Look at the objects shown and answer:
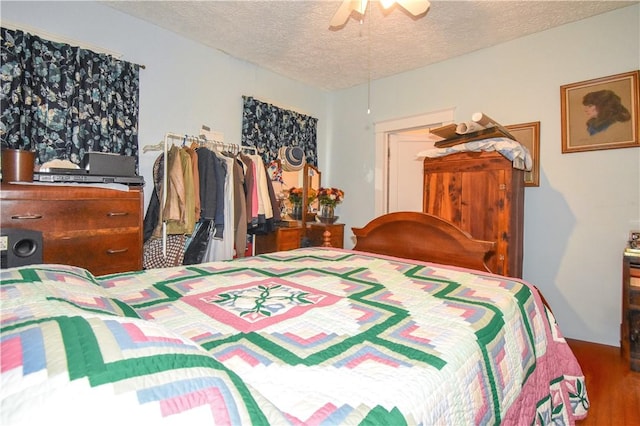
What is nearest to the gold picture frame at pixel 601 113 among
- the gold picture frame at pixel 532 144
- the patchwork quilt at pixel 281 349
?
the gold picture frame at pixel 532 144

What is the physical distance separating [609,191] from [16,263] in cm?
382

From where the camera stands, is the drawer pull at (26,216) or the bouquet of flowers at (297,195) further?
the bouquet of flowers at (297,195)

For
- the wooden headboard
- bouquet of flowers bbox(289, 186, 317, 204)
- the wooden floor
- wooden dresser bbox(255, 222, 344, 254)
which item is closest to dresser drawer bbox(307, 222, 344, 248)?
wooden dresser bbox(255, 222, 344, 254)

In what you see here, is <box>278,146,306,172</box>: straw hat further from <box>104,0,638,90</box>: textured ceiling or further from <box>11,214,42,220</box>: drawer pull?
<box>11,214,42,220</box>: drawer pull

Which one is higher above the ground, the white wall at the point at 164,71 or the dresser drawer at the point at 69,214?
the white wall at the point at 164,71

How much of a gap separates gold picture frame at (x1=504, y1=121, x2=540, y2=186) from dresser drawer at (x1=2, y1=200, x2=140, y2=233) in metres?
3.11

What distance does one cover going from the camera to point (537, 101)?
2.75 m

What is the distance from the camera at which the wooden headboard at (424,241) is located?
5.55 feet

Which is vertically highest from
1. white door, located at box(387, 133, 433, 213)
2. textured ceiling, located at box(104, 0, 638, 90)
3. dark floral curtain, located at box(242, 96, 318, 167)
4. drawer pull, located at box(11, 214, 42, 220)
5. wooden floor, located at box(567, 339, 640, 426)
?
textured ceiling, located at box(104, 0, 638, 90)

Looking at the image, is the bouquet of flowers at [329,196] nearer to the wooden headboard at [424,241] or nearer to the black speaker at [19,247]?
the wooden headboard at [424,241]

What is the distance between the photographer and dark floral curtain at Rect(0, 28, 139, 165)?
208 centimetres

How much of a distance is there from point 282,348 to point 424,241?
1.36 meters

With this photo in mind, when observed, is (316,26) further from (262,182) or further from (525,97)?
(525,97)

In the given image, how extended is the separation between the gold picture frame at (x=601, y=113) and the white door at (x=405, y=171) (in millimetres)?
1403
